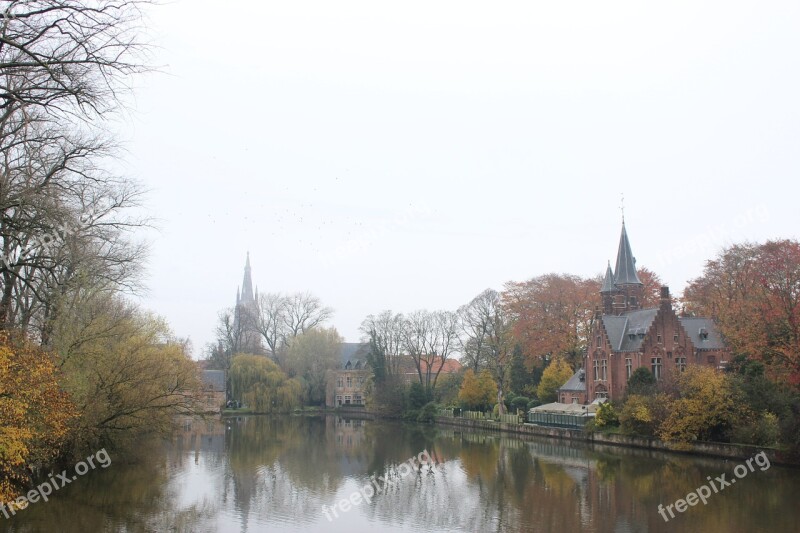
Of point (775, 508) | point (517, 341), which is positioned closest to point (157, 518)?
point (775, 508)

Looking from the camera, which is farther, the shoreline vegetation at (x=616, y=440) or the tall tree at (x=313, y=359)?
the tall tree at (x=313, y=359)

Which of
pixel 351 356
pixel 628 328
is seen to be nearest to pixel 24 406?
pixel 628 328

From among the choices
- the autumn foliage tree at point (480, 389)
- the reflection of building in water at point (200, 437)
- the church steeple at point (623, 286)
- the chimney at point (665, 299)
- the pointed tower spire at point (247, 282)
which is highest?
the pointed tower spire at point (247, 282)

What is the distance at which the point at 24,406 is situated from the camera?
15094 mm

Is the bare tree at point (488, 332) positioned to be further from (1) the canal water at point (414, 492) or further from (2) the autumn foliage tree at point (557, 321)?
(1) the canal water at point (414, 492)

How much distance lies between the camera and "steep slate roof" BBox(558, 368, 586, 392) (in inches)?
1928

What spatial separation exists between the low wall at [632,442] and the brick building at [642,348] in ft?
14.9

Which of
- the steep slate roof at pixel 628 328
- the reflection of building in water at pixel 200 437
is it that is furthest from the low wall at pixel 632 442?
the reflection of building in water at pixel 200 437

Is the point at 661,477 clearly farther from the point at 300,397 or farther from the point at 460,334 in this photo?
the point at 300,397

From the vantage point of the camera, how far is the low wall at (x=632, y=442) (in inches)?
1160

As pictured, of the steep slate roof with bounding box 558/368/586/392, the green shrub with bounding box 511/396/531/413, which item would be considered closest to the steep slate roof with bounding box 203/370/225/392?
the green shrub with bounding box 511/396/531/413

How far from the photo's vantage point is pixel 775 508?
20453 millimetres

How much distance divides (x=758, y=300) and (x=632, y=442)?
1079 centimetres

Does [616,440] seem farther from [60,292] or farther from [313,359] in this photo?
[313,359]
